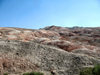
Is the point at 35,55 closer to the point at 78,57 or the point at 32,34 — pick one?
the point at 78,57

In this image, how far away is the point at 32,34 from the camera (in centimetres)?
5334

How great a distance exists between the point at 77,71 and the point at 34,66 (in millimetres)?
6001

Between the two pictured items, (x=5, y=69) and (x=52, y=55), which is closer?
(x=5, y=69)

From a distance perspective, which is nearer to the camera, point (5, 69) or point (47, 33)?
point (5, 69)

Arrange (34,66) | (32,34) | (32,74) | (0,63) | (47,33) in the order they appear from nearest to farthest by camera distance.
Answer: (32,74) < (0,63) < (34,66) < (32,34) < (47,33)

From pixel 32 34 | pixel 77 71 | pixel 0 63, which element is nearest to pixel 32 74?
pixel 0 63

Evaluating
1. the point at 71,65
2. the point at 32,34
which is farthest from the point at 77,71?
the point at 32,34

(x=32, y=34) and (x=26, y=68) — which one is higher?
(x=32, y=34)

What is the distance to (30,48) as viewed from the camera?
89.5 feet

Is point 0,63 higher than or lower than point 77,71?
higher

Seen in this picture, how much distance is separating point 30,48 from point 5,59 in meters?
5.04

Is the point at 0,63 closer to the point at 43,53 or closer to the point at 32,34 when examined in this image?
the point at 43,53

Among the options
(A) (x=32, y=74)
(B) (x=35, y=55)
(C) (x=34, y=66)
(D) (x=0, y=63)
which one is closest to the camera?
(A) (x=32, y=74)

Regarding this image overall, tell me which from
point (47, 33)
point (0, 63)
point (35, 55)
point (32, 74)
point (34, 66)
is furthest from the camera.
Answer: point (47, 33)
